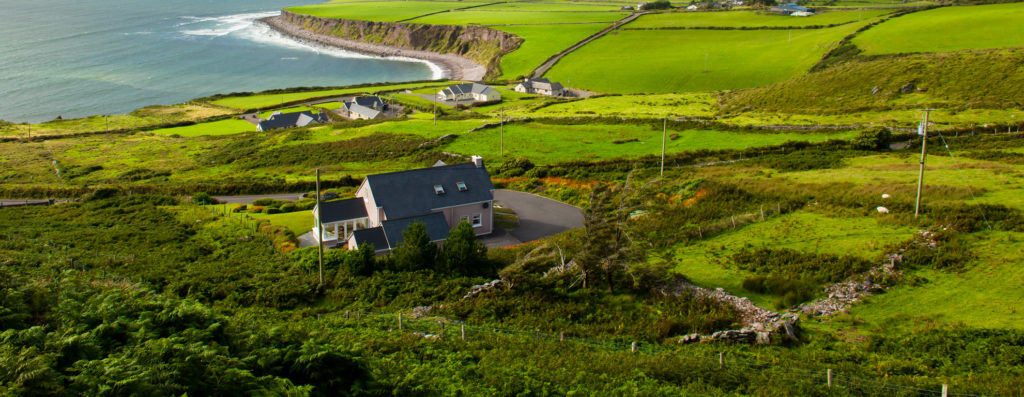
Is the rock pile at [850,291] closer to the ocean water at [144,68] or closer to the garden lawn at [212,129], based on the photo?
the garden lawn at [212,129]

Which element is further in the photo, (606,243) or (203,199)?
(203,199)

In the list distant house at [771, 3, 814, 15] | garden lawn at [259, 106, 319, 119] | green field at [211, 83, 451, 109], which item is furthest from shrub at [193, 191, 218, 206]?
distant house at [771, 3, 814, 15]

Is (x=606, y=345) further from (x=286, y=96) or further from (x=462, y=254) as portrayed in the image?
(x=286, y=96)

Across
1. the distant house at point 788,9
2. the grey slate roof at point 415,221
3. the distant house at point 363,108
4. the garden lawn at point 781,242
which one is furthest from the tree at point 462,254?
the distant house at point 788,9

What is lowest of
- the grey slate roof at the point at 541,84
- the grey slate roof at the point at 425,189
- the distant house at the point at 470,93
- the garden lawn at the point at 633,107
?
the grey slate roof at the point at 425,189

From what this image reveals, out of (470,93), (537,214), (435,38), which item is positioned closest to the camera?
(537,214)

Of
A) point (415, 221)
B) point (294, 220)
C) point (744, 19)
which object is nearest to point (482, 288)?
point (415, 221)

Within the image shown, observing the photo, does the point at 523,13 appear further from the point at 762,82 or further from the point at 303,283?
the point at 303,283
